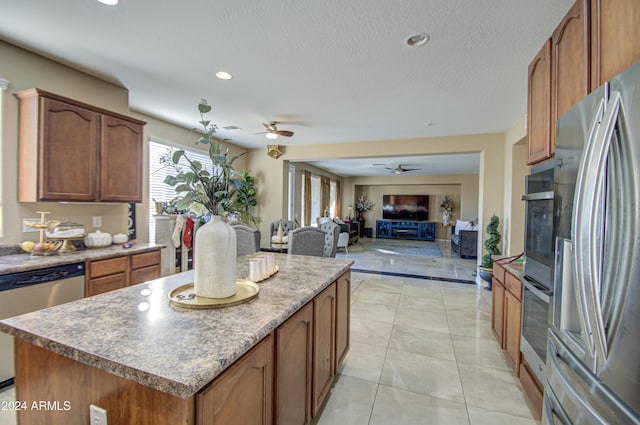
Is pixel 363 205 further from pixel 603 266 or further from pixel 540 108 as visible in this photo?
pixel 603 266

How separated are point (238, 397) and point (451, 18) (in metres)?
2.42

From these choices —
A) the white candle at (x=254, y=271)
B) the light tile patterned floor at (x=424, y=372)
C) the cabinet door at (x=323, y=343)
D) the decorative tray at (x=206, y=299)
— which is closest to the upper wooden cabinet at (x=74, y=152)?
the decorative tray at (x=206, y=299)

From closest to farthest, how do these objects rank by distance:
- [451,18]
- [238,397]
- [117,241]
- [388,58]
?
[238,397] < [451,18] < [388,58] < [117,241]

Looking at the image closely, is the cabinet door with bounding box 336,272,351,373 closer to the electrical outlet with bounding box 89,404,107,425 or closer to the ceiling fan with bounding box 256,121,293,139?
the electrical outlet with bounding box 89,404,107,425

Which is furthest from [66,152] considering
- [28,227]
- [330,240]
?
[330,240]

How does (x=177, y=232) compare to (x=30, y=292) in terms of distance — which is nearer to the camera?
(x=30, y=292)

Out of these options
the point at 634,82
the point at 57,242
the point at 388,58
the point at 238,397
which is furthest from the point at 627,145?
the point at 57,242

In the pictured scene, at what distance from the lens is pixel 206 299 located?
126cm

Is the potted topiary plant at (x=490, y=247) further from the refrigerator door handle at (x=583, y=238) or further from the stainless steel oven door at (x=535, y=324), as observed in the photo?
the refrigerator door handle at (x=583, y=238)

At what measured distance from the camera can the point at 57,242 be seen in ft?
8.16

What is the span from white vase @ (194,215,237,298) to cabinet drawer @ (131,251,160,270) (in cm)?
193

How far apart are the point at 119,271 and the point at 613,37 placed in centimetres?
360

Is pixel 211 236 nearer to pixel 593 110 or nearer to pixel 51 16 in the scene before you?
pixel 593 110

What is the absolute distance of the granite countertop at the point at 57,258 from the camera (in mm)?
1995
